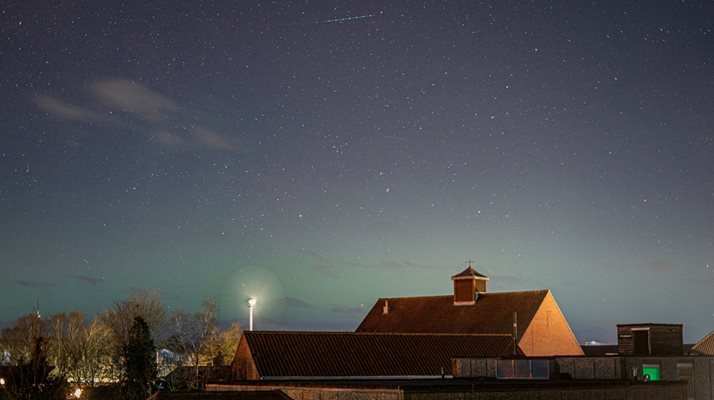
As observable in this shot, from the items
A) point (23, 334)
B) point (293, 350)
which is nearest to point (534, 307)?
point (293, 350)

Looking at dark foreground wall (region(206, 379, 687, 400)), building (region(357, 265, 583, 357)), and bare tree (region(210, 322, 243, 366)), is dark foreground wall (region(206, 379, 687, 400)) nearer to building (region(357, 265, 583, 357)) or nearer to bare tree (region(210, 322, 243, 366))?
building (region(357, 265, 583, 357))

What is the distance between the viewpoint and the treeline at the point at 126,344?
58.1 m

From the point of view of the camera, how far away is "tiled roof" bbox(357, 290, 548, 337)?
67688 millimetres

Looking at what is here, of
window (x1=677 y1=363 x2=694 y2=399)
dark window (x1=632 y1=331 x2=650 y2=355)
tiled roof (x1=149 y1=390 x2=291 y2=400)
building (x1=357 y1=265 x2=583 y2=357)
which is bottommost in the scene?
tiled roof (x1=149 y1=390 x2=291 y2=400)

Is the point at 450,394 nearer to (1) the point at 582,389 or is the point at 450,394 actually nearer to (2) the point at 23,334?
(1) the point at 582,389

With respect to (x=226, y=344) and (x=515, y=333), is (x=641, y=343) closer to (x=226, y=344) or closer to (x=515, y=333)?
(x=515, y=333)

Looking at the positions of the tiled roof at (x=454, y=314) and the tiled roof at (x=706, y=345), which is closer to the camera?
the tiled roof at (x=454, y=314)

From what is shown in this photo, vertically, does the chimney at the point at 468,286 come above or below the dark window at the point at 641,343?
above

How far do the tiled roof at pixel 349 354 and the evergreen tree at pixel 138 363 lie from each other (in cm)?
670

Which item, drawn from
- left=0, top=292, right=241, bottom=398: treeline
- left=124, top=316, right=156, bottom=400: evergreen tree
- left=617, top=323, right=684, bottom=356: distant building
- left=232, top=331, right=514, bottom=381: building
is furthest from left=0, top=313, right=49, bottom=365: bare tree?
left=617, top=323, right=684, bottom=356: distant building

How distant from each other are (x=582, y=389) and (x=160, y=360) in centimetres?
5744

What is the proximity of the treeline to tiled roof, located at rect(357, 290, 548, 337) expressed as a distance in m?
14.0

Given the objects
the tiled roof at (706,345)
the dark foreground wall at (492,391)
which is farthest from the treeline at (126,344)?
the tiled roof at (706,345)

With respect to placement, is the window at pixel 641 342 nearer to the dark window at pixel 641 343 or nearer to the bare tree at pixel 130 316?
the dark window at pixel 641 343
